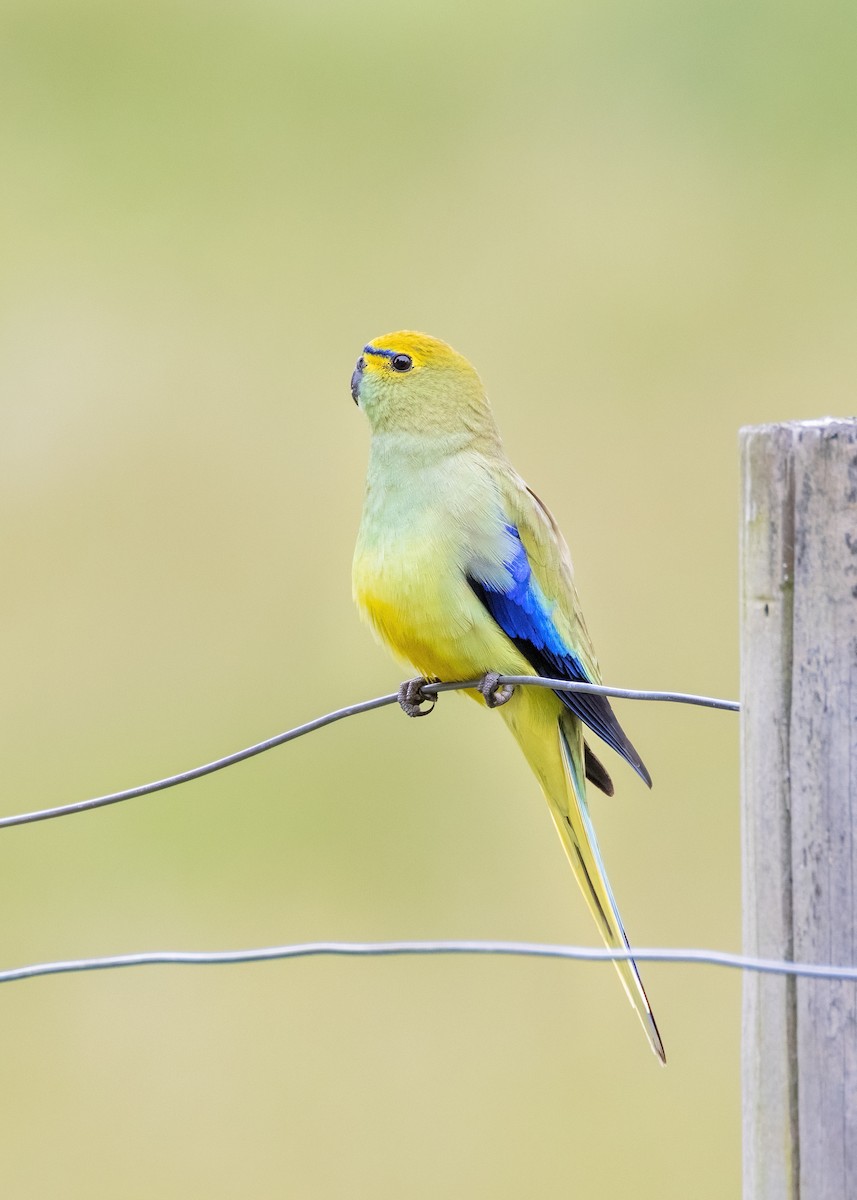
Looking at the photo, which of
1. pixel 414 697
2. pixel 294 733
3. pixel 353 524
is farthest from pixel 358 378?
pixel 353 524

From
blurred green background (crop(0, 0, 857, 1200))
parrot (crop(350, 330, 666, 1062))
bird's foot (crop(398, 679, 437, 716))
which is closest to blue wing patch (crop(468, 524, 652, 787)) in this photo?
parrot (crop(350, 330, 666, 1062))

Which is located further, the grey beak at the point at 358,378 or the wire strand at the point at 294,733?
the grey beak at the point at 358,378

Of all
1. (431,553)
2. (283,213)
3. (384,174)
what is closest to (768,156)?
(384,174)

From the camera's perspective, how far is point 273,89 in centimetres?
1150

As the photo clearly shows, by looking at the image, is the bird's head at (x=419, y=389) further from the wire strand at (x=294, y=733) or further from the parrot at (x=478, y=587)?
the wire strand at (x=294, y=733)

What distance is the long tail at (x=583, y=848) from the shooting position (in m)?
3.13

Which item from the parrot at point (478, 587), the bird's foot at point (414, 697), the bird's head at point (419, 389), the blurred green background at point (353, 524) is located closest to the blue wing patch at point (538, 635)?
the parrot at point (478, 587)

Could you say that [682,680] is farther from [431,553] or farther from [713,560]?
[431,553]

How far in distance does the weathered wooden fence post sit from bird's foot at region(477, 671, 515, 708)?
1397 millimetres

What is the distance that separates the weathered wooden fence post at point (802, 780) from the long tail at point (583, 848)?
0.87m

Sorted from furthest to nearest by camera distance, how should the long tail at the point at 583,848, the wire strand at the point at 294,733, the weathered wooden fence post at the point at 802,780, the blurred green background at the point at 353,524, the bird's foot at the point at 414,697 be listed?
the blurred green background at the point at 353,524 → the bird's foot at the point at 414,697 → the long tail at the point at 583,848 → the wire strand at the point at 294,733 → the weathered wooden fence post at the point at 802,780

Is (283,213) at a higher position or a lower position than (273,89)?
lower

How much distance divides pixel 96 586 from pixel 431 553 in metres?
5.26

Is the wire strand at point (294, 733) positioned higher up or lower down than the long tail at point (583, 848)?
higher up
